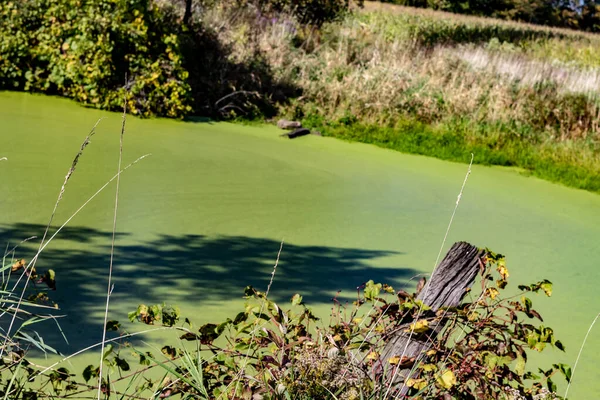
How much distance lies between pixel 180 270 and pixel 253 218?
129 centimetres

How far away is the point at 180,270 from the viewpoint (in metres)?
4.56

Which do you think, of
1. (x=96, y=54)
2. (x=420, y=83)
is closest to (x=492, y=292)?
(x=96, y=54)

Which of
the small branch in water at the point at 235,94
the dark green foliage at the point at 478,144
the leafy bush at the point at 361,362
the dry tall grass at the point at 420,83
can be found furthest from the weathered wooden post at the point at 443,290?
the dry tall grass at the point at 420,83

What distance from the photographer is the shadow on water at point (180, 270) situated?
3969mm

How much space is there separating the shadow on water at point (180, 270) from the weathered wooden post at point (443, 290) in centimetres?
171

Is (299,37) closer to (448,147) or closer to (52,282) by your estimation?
(448,147)

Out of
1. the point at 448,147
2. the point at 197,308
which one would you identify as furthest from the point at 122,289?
the point at 448,147

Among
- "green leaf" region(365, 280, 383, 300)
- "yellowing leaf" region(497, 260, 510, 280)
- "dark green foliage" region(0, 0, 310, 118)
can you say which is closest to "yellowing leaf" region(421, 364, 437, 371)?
"green leaf" region(365, 280, 383, 300)

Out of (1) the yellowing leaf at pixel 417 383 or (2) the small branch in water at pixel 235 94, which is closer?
(1) the yellowing leaf at pixel 417 383

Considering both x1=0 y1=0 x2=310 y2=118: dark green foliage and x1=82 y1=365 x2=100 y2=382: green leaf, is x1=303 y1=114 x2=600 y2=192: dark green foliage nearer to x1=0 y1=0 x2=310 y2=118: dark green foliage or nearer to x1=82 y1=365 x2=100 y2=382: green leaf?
x1=0 y1=0 x2=310 y2=118: dark green foliage

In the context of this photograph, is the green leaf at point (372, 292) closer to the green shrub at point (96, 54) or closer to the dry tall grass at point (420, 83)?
the green shrub at point (96, 54)

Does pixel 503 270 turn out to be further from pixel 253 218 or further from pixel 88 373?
pixel 253 218

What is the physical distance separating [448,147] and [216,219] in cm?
423

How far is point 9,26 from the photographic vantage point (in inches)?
359
